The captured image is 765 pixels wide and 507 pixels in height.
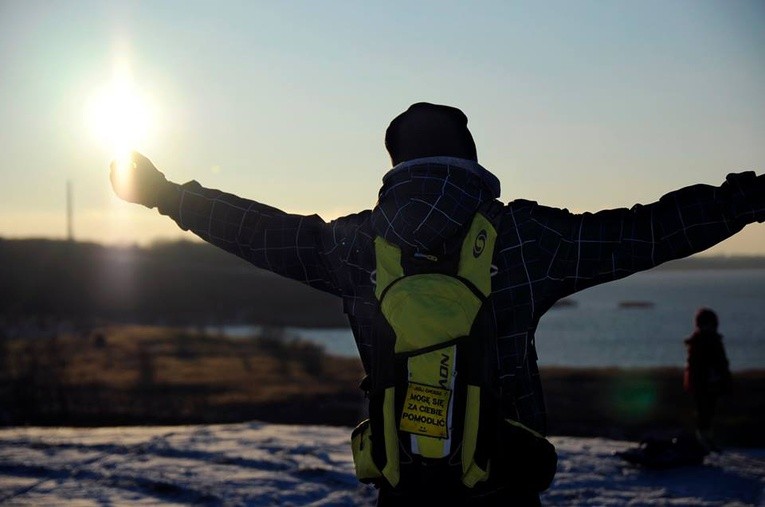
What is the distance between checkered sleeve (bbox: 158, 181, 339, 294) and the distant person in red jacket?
7.81m

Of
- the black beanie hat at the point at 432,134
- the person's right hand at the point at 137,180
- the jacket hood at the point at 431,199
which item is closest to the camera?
the jacket hood at the point at 431,199

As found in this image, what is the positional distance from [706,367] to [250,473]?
5.08m

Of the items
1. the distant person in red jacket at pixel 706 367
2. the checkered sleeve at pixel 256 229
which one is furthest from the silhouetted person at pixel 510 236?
the distant person in red jacket at pixel 706 367

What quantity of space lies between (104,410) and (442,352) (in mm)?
12834

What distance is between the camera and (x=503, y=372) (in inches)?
97.6

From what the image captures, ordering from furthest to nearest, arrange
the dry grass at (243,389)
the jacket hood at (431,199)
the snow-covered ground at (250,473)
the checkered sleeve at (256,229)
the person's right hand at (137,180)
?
the dry grass at (243,389) < the snow-covered ground at (250,473) < the person's right hand at (137,180) < the checkered sleeve at (256,229) < the jacket hood at (431,199)

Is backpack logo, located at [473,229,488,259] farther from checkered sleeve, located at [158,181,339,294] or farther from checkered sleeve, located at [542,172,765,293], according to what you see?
checkered sleeve, located at [158,181,339,294]

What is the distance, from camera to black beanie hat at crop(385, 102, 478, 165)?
252 centimetres

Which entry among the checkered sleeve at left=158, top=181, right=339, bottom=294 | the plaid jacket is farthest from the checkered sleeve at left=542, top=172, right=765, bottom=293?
the checkered sleeve at left=158, top=181, right=339, bottom=294

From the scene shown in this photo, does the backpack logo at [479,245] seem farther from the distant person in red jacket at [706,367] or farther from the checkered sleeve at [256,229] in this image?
the distant person in red jacket at [706,367]

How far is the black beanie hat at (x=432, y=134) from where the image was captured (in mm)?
2523

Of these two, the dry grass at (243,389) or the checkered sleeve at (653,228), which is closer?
the checkered sleeve at (653,228)

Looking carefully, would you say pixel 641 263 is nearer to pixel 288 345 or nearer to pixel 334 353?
pixel 334 353

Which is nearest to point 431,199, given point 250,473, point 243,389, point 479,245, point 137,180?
point 479,245
